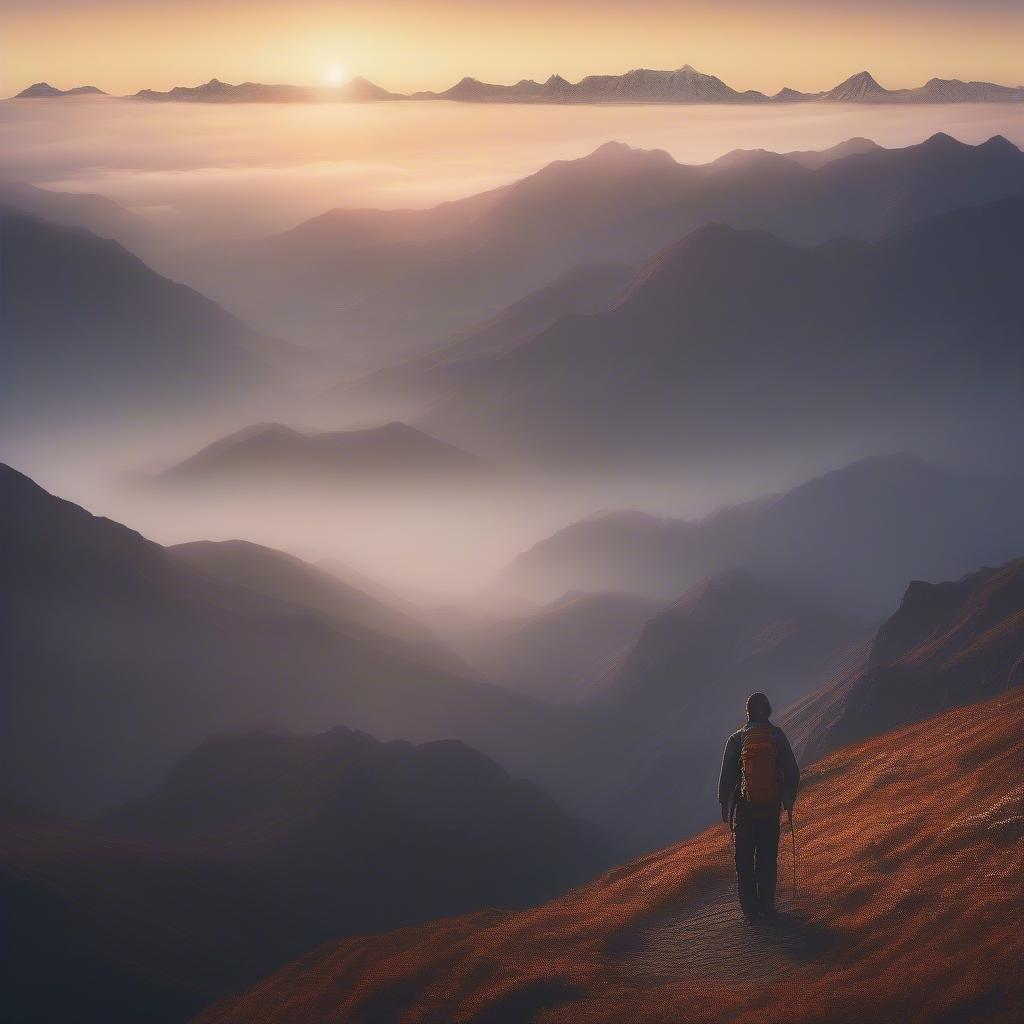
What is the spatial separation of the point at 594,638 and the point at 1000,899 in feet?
396

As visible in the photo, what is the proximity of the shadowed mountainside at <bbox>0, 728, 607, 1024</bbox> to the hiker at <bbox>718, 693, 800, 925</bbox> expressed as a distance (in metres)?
25.9

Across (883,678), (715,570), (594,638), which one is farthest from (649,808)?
(715,570)

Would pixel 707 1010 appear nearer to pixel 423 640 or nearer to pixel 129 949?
pixel 129 949

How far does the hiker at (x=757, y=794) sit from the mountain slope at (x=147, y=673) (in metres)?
62.0

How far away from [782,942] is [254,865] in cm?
3967

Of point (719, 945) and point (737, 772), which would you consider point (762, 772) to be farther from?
point (719, 945)

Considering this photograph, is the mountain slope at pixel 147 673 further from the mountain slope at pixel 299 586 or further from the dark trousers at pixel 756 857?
the dark trousers at pixel 756 857

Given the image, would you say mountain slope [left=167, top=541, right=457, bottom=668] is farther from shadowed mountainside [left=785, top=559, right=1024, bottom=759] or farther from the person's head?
the person's head

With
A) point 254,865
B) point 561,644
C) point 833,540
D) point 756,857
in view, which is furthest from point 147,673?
point 833,540

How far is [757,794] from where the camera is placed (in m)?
18.0

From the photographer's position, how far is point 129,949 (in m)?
41.2

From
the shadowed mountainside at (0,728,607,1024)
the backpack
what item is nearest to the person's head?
the backpack

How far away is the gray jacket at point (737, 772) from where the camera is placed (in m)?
18.1

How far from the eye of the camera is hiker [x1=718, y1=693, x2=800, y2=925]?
18047 millimetres
